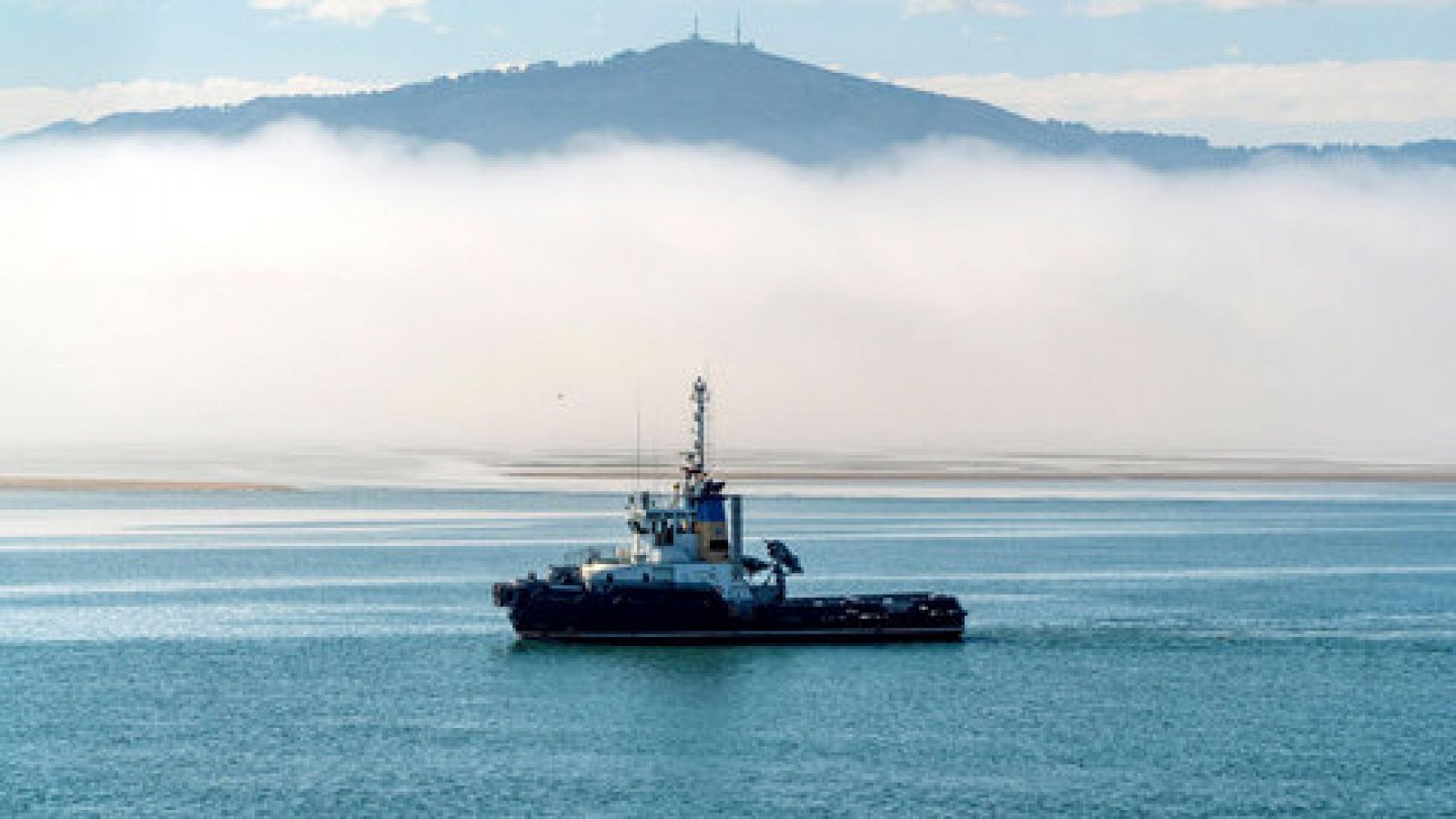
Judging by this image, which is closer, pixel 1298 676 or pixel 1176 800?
pixel 1176 800

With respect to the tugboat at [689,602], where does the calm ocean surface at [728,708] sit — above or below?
below

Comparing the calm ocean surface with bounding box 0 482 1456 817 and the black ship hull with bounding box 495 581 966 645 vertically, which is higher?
the black ship hull with bounding box 495 581 966 645

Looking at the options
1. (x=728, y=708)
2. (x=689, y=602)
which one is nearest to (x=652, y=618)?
(x=689, y=602)

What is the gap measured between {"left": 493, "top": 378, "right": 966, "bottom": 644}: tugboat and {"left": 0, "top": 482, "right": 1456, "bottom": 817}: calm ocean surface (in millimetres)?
1331

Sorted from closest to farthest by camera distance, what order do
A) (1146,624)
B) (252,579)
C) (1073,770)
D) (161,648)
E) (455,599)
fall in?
1. (1073,770)
2. (161,648)
3. (1146,624)
4. (455,599)
5. (252,579)

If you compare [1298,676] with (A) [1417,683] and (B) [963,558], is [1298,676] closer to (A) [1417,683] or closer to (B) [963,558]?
(A) [1417,683]

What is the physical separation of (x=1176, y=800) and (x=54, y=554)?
117017mm

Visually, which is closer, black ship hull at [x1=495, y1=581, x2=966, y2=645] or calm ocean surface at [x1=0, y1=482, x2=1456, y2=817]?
calm ocean surface at [x1=0, y1=482, x2=1456, y2=817]

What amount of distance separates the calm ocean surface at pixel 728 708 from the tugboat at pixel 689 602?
1331 millimetres

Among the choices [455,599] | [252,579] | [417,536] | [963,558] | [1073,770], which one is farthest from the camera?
[417,536]

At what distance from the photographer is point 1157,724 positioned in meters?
75.4

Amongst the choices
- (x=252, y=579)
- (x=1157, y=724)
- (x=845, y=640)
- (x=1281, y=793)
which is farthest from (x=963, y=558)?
(x=1281, y=793)

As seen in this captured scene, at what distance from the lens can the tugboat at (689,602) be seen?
96375 millimetres

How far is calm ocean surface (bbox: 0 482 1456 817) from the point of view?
209 feet
